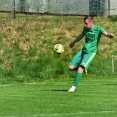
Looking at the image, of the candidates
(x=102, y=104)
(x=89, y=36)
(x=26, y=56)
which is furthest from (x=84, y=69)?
(x=26, y=56)

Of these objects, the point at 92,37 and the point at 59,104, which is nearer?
the point at 59,104

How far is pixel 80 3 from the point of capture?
36.7m

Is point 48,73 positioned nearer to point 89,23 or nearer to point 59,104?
point 89,23

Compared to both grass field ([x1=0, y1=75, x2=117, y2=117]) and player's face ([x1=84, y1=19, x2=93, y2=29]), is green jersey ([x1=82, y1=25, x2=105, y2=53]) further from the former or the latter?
grass field ([x1=0, y1=75, x2=117, y2=117])

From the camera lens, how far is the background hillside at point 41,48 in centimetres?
2391

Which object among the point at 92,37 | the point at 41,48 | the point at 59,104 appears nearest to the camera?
the point at 59,104

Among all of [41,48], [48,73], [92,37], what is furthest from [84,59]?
[41,48]

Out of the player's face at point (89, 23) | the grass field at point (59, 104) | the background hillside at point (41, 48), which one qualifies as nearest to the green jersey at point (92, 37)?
the player's face at point (89, 23)

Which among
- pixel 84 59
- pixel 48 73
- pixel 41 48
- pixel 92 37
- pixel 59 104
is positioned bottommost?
pixel 48 73

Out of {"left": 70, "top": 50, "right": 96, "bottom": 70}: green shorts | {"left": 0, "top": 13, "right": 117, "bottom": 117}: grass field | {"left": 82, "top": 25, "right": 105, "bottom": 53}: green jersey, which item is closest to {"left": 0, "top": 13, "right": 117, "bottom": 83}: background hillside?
{"left": 0, "top": 13, "right": 117, "bottom": 117}: grass field

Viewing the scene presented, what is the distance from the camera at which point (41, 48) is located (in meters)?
27.8

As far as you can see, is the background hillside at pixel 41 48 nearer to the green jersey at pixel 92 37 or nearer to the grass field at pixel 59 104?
the green jersey at pixel 92 37

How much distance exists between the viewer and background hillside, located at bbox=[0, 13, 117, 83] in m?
23.9

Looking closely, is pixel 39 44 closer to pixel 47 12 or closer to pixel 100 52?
pixel 100 52
